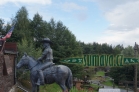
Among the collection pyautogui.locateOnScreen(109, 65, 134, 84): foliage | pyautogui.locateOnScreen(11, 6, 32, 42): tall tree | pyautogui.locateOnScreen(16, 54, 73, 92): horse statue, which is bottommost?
pyautogui.locateOnScreen(109, 65, 134, 84): foliage

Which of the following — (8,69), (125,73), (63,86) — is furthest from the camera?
(125,73)

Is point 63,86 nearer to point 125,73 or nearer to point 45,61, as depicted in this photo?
point 45,61

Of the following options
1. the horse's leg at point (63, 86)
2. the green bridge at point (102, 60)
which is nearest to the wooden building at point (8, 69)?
the green bridge at point (102, 60)

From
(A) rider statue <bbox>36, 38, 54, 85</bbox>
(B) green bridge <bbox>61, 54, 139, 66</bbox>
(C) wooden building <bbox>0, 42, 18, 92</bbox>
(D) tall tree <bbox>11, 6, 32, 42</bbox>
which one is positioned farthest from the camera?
(D) tall tree <bbox>11, 6, 32, 42</bbox>

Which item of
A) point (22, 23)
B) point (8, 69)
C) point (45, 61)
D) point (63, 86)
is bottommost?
point (63, 86)

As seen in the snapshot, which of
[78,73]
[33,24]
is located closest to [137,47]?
[78,73]

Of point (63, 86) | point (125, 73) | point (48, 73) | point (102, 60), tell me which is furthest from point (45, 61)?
point (125, 73)

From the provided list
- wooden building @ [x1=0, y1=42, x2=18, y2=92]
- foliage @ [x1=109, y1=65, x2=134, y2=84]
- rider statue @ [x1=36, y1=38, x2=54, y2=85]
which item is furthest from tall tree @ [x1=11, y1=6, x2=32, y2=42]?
rider statue @ [x1=36, y1=38, x2=54, y2=85]

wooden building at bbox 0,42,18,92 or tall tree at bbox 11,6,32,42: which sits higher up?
tall tree at bbox 11,6,32,42

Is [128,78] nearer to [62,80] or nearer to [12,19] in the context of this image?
[12,19]

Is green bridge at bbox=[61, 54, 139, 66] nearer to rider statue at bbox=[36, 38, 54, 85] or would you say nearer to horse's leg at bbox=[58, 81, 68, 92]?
horse's leg at bbox=[58, 81, 68, 92]

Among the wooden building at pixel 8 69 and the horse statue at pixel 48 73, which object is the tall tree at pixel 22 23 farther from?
the horse statue at pixel 48 73

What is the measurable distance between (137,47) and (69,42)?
20.3 meters

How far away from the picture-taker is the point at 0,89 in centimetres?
1883
